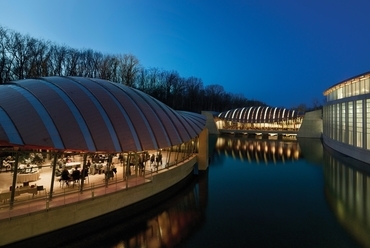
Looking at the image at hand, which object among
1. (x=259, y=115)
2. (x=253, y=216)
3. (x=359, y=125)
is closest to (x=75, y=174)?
(x=253, y=216)

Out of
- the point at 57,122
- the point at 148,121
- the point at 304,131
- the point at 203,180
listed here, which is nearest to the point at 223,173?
the point at 203,180

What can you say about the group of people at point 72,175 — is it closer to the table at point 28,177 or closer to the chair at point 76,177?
the chair at point 76,177

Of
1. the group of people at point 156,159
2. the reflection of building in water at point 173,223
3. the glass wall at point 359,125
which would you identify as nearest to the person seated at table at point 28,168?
the reflection of building in water at point 173,223

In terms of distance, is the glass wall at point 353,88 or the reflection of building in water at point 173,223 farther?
the glass wall at point 353,88

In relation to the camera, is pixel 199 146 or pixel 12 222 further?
pixel 199 146

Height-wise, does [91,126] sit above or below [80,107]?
below

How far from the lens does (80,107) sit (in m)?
16.4

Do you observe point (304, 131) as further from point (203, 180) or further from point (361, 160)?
point (203, 180)

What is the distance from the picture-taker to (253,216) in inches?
612

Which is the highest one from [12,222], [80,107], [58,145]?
[80,107]

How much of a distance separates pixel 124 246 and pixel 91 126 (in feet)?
24.9

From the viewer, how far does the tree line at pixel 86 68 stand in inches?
1853

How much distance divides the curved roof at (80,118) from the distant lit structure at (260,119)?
63.2 m

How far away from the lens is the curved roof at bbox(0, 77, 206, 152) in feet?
44.4
